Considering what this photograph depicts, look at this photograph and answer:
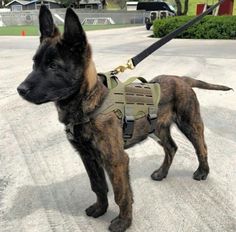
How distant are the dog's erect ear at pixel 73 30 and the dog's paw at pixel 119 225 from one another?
4.96ft

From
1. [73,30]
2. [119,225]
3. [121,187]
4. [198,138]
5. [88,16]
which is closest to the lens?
[73,30]

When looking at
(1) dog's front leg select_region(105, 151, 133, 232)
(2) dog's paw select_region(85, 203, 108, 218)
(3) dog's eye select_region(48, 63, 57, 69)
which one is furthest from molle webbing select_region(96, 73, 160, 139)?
(2) dog's paw select_region(85, 203, 108, 218)

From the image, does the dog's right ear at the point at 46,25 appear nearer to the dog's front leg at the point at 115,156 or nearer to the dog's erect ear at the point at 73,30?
the dog's erect ear at the point at 73,30

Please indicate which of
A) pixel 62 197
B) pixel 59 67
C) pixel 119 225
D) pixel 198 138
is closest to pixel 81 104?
pixel 59 67

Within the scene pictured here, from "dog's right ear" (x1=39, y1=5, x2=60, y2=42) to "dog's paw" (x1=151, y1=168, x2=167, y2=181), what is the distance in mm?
1969

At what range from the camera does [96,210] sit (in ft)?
12.0

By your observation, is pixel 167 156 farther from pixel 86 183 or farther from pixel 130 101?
pixel 130 101

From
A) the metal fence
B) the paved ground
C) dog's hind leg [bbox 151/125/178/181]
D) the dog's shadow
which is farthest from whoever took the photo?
the metal fence

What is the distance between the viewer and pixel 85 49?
2906 mm

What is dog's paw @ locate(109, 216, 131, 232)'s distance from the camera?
3.40 m

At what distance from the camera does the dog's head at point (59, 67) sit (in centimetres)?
284

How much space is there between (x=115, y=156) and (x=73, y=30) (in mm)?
1006

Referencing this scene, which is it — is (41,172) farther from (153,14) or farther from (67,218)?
(153,14)

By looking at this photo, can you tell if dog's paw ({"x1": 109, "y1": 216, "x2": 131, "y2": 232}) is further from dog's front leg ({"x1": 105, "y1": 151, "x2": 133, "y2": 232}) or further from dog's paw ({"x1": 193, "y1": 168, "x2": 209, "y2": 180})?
dog's paw ({"x1": 193, "y1": 168, "x2": 209, "y2": 180})
